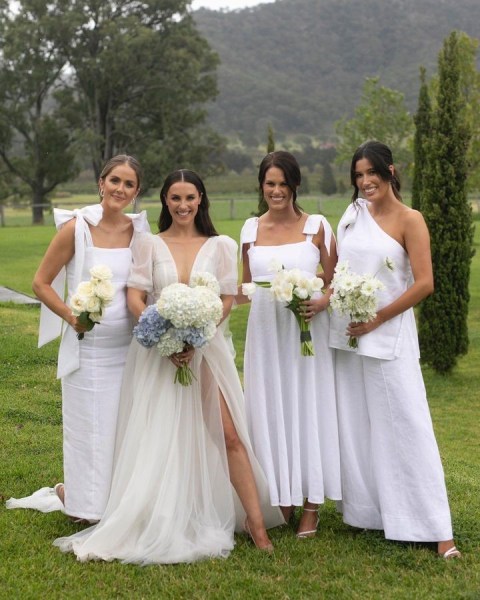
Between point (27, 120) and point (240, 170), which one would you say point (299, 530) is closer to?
point (27, 120)

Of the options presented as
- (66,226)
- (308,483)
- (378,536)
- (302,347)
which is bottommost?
(378,536)

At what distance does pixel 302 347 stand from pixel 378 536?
1.17 m

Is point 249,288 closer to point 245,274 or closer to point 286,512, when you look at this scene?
point 245,274

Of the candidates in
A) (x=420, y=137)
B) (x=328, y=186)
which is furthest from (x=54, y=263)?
(x=328, y=186)

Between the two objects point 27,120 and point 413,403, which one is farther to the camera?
point 27,120

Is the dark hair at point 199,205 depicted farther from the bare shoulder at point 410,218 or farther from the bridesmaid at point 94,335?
the bare shoulder at point 410,218

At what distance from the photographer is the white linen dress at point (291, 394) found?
479 cm

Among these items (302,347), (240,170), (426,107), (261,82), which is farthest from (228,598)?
(261,82)

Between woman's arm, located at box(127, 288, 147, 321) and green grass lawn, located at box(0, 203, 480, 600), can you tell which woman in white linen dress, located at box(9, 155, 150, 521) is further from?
green grass lawn, located at box(0, 203, 480, 600)

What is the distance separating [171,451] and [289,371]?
0.81m

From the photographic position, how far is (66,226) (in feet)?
16.0

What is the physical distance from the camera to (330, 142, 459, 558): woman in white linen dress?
4.55m

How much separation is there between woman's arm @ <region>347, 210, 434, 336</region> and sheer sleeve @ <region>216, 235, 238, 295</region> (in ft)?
2.48

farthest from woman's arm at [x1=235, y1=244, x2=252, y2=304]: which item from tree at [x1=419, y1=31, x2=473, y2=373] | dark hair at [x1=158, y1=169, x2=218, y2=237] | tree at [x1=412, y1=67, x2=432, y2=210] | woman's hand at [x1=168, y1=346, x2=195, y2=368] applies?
tree at [x1=412, y1=67, x2=432, y2=210]
